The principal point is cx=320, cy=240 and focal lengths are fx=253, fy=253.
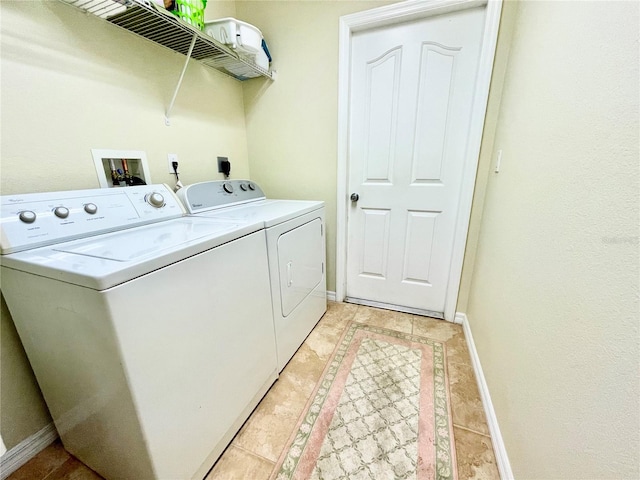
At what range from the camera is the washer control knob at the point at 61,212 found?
888 millimetres

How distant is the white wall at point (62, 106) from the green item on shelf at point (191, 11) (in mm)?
284

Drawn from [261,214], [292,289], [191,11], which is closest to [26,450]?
[292,289]

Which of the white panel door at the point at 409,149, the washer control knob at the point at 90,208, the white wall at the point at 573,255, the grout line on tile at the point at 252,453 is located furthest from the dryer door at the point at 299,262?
the white wall at the point at 573,255

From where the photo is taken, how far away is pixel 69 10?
104 cm

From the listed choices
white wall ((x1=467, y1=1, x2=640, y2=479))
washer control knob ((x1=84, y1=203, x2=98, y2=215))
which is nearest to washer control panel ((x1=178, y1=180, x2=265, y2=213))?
washer control knob ((x1=84, y1=203, x2=98, y2=215))

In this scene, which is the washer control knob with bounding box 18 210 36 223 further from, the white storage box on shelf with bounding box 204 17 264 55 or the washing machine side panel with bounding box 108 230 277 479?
the white storage box on shelf with bounding box 204 17 264 55

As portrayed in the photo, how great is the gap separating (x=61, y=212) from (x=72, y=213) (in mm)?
33

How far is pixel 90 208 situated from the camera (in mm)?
969

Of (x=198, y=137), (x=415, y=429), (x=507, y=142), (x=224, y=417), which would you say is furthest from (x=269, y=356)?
(x=507, y=142)

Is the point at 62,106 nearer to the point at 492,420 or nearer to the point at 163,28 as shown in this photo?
the point at 163,28

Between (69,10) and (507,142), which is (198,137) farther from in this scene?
(507,142)

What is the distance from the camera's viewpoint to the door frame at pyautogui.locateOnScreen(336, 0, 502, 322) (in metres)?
1.43

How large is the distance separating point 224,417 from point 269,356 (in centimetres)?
32

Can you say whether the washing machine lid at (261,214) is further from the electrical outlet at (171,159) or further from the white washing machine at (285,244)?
the electrical outlet at (171,159)
